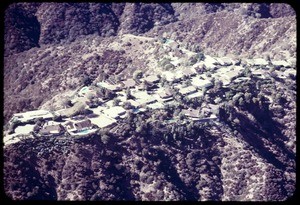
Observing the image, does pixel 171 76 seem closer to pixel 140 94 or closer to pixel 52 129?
pixel 140 94

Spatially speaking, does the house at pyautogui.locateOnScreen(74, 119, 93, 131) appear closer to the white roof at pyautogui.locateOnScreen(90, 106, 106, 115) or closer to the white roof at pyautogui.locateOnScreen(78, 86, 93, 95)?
the white roof at pyautogui.locateOnScreen(90, 106, 106, 115)

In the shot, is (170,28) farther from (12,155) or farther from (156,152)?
(12,155)

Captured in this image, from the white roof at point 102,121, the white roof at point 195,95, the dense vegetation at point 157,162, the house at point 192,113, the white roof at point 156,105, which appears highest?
the white roof at point 102,121

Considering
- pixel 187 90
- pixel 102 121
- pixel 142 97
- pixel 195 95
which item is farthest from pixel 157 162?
pixel 187 90

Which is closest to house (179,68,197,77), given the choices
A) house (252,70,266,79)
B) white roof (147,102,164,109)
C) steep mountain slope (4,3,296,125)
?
steep mountain slope (4,3,296,125)

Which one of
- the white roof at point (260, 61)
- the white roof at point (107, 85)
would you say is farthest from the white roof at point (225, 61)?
the white roof at point (107, 85)

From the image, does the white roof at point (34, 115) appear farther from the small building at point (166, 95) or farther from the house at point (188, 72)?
the house at point (188, 72)

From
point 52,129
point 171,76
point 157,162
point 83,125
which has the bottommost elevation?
point 157,162
